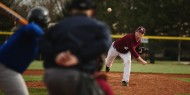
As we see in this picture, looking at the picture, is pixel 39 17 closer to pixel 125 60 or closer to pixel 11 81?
pixel 11 81

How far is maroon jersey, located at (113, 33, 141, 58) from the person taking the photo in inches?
485

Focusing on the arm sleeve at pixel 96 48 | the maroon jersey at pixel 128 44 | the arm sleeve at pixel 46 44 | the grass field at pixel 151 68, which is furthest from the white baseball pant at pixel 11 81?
the grass field at pixel 151 68

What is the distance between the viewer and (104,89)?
15.4 feet

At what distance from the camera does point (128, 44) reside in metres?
12.5

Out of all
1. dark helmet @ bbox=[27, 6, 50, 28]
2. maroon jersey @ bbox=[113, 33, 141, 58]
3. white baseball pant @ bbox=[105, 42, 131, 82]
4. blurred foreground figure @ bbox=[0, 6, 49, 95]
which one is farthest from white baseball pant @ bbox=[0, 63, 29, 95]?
white baseball pant @ bbox=[105, 42, 131, 82]

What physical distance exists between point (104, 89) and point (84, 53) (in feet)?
1.78

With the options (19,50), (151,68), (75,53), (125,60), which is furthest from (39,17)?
(151,68)

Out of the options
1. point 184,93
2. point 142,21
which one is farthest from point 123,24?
point 184,93

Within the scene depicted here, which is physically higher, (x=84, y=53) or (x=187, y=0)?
(x=187, y=0)

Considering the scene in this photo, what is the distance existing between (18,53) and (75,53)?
135 centimetres

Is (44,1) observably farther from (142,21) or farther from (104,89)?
(104,89)

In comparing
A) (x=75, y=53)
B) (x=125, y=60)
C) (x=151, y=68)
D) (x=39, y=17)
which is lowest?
(x=151, y=68)

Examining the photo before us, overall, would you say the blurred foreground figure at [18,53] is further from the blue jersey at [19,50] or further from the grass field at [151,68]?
the grass field at [151,68]

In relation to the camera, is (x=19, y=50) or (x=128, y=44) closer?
(x=19, y=50)
